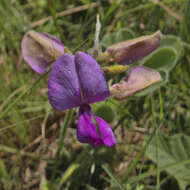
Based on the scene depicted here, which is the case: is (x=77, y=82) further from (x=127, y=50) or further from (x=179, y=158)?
(x=179, y=158)

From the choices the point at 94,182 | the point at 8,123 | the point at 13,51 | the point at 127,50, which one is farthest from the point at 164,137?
the point at 13,51

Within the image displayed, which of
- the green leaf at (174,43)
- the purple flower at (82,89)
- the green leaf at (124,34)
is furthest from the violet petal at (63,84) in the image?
the green leaf at (174,43)

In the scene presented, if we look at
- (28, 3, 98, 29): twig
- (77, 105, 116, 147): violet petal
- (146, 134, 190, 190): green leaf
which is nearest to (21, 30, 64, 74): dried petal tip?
(77, 105, 116, 147): violet petal

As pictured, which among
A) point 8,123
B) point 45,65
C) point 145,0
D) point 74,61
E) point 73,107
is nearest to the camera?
point 74,61

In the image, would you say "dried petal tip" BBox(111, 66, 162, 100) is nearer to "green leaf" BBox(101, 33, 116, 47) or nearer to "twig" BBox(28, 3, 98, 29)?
"green leaf" BBox(101, 33, 116, 47)

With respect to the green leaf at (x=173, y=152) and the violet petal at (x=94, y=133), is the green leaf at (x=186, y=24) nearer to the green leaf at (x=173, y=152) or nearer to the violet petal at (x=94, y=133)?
the green leaf at (x=173, y=152)

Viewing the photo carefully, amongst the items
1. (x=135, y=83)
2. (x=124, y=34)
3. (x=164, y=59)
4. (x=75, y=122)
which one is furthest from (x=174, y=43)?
(x=75, y=122)
